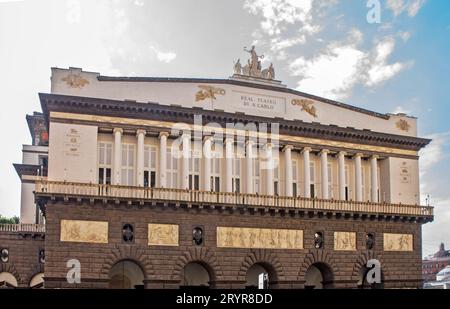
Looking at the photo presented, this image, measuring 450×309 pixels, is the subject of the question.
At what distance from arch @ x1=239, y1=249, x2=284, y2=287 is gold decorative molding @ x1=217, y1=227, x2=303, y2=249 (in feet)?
1.58

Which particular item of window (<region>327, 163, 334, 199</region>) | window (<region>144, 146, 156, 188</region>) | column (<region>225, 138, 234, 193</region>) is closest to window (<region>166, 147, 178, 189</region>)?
window (<region>144, 146, 156, 188</region>)

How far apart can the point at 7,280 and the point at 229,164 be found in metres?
20.2

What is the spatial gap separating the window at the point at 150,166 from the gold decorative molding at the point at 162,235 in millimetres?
3118

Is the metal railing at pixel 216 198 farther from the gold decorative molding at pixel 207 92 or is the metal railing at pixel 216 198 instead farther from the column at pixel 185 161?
the gold decorative molding at pixel 207 92

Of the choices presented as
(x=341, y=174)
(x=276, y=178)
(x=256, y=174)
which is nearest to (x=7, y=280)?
(x=256, y=174)

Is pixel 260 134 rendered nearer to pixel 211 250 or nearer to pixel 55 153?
pixel 211 250

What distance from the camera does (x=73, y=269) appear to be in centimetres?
3656

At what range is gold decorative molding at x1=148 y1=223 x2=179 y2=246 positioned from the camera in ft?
127

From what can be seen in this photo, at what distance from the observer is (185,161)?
41219 millimetres

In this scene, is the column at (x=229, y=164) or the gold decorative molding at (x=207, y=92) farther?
the gold decorative molding at (x=207, y=92)

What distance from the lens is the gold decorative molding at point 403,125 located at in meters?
49.8

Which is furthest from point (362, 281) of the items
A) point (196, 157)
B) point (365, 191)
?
point (196, 157)

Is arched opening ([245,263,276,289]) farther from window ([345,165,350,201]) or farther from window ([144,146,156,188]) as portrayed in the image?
window ([144,146,156,188])

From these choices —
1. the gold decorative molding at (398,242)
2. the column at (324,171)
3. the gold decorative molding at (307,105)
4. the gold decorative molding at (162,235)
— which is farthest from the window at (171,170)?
the gold decorative molding at (398,242)
